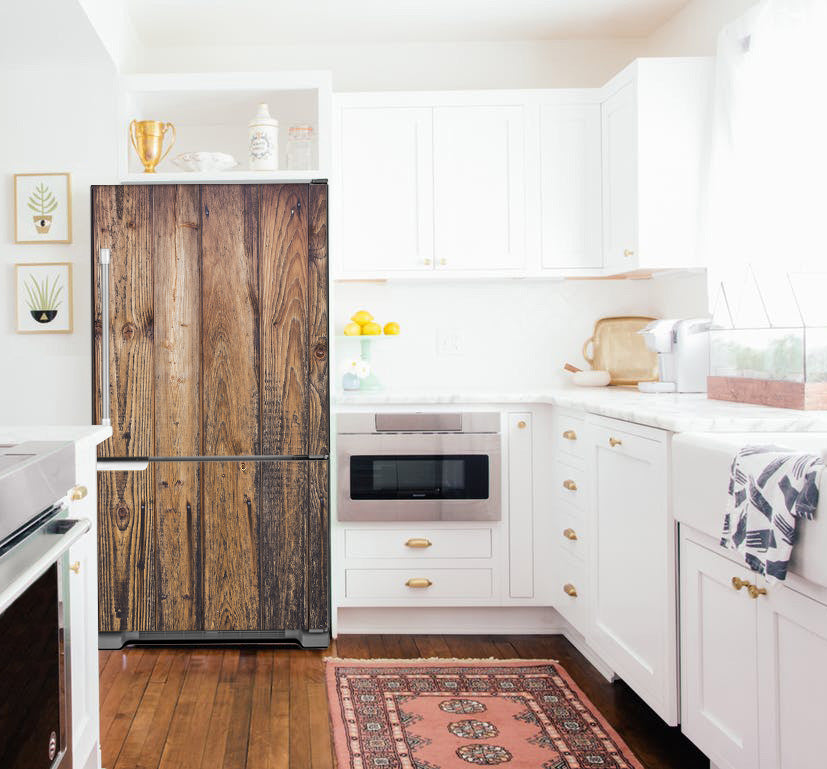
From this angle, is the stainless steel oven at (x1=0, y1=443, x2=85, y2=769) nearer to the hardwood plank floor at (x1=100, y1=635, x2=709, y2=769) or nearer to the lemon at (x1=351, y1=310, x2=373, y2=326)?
the hardwood plank floor at (x1=100, y1=635, x2=709, y2=769)

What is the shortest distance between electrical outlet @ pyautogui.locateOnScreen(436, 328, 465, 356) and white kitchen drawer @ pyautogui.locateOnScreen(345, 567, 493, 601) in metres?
1.05

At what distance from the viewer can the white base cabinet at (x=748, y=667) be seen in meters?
1.29

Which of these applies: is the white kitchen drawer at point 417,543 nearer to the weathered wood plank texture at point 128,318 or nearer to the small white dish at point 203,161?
the weathered wood plank texture at point 128,318

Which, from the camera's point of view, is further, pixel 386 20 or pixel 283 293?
pixel 386 20

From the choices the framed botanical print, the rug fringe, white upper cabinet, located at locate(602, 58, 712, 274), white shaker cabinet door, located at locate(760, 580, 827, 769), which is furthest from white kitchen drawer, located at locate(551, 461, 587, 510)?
the framed botanical print

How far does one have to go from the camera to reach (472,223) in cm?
316

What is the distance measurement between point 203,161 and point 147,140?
0.23 meters

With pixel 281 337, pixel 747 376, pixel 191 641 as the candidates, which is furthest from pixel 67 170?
pixel 747 376

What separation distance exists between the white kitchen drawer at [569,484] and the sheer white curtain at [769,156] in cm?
81

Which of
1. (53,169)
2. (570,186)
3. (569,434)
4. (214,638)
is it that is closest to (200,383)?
(214,638)

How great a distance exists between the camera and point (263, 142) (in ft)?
9.55

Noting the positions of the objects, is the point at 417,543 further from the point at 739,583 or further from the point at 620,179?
the point at 620,179

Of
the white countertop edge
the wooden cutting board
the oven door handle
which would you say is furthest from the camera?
the wooden cutting board

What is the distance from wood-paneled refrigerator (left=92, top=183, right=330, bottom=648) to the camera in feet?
9.06
